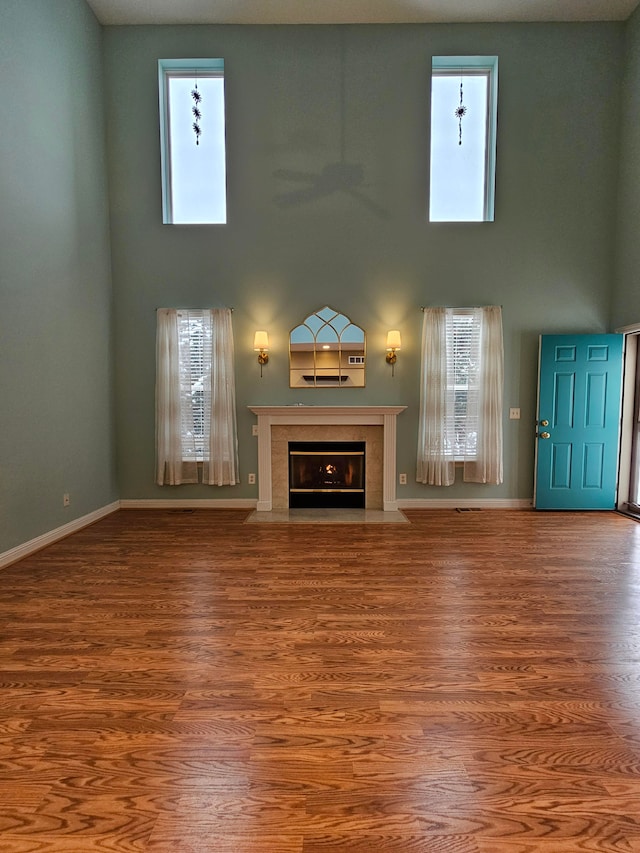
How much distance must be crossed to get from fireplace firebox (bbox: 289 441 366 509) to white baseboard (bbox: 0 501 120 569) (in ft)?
6.94

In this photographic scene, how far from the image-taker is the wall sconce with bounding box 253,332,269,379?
4.97 meters

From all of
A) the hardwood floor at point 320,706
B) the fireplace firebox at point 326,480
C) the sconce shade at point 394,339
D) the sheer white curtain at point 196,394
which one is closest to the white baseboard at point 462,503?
the fireplace firebox at point 326,480

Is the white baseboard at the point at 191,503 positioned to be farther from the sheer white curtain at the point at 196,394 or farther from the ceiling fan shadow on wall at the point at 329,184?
the ceiling fan shadow on wall at the point at 329,184

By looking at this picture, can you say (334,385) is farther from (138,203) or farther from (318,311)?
(138,203)

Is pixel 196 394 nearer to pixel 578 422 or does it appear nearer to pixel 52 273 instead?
pixel 52 273

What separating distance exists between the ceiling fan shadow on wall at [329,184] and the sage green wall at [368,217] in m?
0.07

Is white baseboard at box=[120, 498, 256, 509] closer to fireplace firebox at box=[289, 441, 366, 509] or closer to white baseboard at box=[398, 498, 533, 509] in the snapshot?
fireplace firebox at box=[289, 441, 366, 509]

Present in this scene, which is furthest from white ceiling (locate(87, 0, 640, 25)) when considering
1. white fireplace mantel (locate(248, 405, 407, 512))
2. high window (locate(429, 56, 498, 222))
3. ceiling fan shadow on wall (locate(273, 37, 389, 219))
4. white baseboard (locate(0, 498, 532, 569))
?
white baseboard (locate(0, 498, 532, 569))

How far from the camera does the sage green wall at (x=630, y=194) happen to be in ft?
15.3

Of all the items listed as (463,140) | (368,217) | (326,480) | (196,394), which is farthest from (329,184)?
(326,480)

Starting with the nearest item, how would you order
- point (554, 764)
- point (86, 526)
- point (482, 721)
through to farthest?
point (554, 764)
point (482, 721)
point (86, 526)

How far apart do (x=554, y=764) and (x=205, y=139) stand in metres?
6.27

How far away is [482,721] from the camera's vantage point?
1738 mm

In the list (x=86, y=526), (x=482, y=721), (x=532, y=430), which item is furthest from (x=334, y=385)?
(x=482, y=721)
